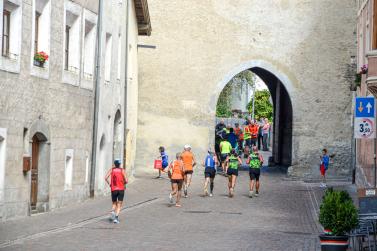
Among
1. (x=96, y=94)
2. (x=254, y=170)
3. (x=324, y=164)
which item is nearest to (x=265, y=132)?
(x=324, y=164)

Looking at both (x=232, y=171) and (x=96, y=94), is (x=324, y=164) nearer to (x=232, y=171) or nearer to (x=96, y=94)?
(x=232, y=171)

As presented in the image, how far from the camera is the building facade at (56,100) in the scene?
22.0 meters

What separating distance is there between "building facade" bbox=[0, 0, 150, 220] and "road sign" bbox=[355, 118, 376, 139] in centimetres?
751

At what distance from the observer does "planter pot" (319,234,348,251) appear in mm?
16141

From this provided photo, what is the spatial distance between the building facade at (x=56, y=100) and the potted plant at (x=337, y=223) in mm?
7770

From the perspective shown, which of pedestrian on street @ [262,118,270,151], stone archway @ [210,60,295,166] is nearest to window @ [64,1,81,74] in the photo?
stone archway @ [210,60,295,166]

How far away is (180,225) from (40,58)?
17.8 feet

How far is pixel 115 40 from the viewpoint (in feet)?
110

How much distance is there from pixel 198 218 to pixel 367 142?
10.1 m

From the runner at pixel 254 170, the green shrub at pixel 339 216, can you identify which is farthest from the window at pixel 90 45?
the green shrub at pixel 339 216

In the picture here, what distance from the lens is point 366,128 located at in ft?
71.7

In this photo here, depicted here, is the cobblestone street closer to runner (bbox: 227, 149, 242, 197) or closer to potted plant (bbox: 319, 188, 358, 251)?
runner (bbox: 227, 149, 242, 197)

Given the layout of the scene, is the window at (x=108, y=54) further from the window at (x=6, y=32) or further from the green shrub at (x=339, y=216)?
the green shrub at (x=339, y=216)

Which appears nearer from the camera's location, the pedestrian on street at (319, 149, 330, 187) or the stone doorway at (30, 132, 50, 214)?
the stone doorway at (30, 132, 50, 214)
